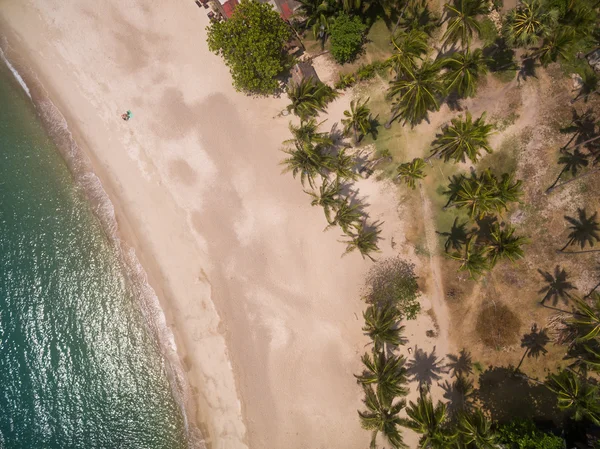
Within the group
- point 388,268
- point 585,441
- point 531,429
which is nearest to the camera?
point 531,429

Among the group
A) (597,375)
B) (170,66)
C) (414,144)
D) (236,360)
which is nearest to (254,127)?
(170,66)

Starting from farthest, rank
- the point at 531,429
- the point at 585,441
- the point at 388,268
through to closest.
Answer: the point at 388,268, the point at 585,441, the point at 531,429

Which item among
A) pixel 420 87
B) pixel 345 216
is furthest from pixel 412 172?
pixel 420 87

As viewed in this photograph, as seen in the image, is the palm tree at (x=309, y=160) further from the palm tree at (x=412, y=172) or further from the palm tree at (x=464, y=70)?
the palm tree at (x=464, y=70)

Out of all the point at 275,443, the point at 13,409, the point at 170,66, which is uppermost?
the point at 170,66

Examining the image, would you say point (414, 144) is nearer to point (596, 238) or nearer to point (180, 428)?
point (596, 238)

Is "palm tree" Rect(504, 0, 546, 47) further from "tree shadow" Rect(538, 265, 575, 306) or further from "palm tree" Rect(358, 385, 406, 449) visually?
"palm tree" Rect(358, 385, 406, 449)

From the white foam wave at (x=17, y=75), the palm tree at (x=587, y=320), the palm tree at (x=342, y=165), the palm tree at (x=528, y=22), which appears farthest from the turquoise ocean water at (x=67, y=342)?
the palm tree at (x=528, y=22)
